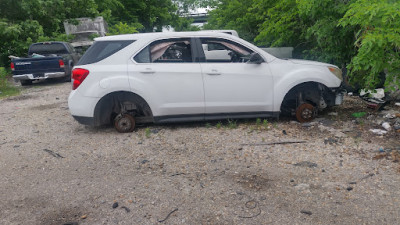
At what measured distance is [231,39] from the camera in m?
6.08

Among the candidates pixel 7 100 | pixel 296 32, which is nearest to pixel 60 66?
pixel 7 100

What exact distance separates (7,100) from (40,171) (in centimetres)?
768

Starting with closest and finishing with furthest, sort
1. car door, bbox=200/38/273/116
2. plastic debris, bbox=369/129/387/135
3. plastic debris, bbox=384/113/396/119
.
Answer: plastic debris, bbox=369/129/387/135, car door, bbox=200/38/273/116, plastic debris, bbox=384/113/396/119

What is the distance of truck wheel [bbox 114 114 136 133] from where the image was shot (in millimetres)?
6027

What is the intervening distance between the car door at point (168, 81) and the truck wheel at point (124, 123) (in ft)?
1.60

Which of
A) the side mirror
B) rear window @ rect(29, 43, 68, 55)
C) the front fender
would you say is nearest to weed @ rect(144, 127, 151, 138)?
the side mirror

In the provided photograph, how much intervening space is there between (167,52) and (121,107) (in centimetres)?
130

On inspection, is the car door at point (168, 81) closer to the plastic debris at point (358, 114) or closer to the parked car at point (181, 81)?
the parked car at point (181, 81)

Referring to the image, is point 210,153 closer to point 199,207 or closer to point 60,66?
point 199,207

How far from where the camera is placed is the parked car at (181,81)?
5781 mm

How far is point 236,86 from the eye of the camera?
233 inches

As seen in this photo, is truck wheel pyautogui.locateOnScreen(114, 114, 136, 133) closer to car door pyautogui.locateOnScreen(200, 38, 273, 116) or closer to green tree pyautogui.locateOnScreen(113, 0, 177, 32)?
car door pyautogui.locateOnScreen(200, 38, 273, 116)

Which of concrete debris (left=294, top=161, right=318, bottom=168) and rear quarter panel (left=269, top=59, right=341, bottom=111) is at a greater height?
rear quarter panel (left=269, top=59, right=341, bottom=111)

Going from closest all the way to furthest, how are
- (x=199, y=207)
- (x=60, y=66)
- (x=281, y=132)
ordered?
(x=199, y=207) → (x=281, y=132) → (x=60, y=66)
